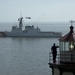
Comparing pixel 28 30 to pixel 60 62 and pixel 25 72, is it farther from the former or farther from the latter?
pixel 60 62

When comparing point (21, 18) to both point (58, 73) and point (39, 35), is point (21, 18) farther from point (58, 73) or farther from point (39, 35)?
point (58, 73)

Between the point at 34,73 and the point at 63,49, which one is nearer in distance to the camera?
the point at 63,49

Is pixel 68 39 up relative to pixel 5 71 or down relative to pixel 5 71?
up

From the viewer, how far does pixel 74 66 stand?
10.9 metres

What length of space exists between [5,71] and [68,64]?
1988 cm

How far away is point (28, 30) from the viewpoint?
328 ft

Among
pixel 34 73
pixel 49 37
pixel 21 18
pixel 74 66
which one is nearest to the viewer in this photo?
pixel 74 66

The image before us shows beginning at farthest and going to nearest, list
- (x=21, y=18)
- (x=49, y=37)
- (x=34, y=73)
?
(x=21, y=18)
(x=49, y=37)
(x=34, y=73)

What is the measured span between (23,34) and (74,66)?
8972 cm

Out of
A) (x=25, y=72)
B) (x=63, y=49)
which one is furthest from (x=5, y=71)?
(x=63, y=49)

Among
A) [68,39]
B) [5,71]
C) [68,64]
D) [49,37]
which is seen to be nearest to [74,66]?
[68,64]

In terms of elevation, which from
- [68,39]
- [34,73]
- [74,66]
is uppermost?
[68,39]

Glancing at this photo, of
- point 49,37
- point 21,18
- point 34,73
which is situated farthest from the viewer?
→ point 21,18

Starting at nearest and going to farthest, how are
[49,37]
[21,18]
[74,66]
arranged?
[74,66] → [49,37] → [21,18]
